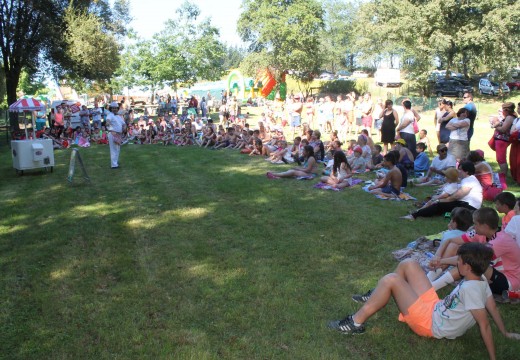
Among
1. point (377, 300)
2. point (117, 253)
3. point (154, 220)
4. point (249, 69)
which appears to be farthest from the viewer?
point (249, 69)

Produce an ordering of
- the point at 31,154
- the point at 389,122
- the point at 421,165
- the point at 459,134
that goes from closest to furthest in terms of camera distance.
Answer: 1. the point at 459,134
2. the point at 421,165
3. the point at 31,154
4. the point at 389,122

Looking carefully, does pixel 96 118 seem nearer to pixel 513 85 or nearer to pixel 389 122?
pixel 389 122

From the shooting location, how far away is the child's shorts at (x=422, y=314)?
3.68 meters

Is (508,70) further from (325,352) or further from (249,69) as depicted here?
(325,352)

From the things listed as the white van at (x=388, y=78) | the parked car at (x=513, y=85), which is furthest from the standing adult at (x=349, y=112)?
the white van at (x=388, y=78)

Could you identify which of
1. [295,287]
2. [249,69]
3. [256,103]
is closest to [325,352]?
[295,287]

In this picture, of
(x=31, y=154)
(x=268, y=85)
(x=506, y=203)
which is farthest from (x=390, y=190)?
(x=268, y=85)

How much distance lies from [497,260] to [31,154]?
1068 centimetres

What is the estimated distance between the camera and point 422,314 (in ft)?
12.1

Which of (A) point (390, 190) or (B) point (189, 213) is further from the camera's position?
(A) point (390, 190)

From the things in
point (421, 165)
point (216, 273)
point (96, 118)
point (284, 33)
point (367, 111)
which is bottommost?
point (216, 273)

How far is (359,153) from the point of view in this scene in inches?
452

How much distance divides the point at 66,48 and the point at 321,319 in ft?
77.2

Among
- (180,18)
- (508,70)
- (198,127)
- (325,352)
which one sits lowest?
(325,352)
